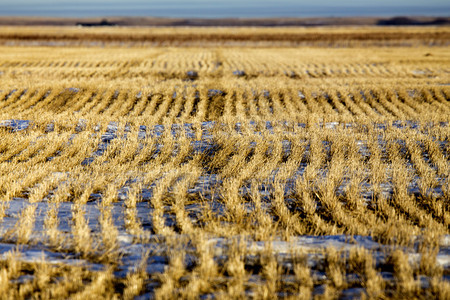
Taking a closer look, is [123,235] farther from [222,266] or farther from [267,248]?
[267,248]

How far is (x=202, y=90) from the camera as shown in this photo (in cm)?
1436

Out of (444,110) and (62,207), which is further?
(444,110)

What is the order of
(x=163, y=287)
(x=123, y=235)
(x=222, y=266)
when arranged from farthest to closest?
(x=123, y=235), (x=222, y=266), (x=163, y=287)

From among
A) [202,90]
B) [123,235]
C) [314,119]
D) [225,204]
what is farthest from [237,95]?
[123,235]

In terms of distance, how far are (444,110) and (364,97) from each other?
268 centimetres

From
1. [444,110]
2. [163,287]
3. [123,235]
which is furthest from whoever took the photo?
[444,110]

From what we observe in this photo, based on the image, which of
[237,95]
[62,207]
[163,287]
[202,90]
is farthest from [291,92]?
[163,287]

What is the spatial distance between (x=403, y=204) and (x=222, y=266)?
270 centimetres

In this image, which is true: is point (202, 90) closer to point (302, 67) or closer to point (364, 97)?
point (364, 97)

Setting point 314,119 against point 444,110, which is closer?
point 314,119

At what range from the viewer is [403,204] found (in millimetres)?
5004

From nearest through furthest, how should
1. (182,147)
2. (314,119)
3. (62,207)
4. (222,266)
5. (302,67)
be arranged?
(222,266) → (62,207) → (182,147) → (314,119) → (302,67)

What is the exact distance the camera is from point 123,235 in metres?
4.20

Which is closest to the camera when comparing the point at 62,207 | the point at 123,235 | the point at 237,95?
the point at 123,235
